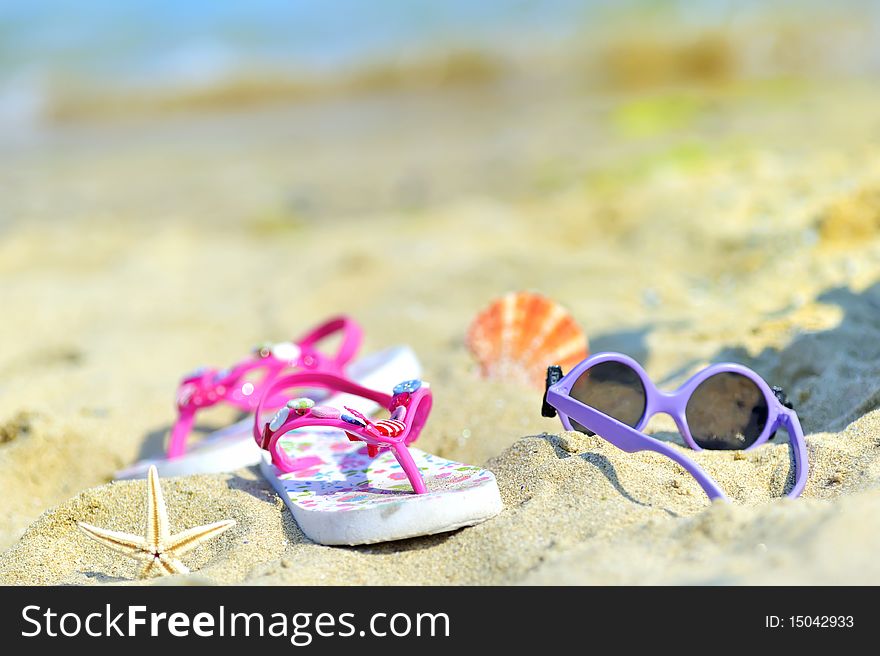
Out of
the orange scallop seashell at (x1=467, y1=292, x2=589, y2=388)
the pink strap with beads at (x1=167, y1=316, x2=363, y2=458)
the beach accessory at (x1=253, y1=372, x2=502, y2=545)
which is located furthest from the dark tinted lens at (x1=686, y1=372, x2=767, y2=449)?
the pink strap with beads at (x1=167, y1=316, x2=363, y2=458)

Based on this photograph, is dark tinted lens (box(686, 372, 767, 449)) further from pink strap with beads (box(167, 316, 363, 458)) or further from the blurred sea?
the blurred sea

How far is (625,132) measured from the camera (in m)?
8.70

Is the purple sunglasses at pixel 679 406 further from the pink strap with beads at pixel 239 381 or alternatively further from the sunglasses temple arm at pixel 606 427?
the pink strap with beads at pixel 239 381

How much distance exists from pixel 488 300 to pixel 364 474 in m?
2.27

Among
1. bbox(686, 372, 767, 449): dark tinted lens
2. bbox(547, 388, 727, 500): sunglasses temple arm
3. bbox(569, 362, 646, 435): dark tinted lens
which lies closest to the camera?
bbox(547, 388, 727, 500): sunglasses temple arm

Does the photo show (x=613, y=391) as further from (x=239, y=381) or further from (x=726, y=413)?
(x=239, y=381)

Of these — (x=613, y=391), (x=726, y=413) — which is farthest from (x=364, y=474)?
(x=726, y=413)

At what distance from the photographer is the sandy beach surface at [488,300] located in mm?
1935

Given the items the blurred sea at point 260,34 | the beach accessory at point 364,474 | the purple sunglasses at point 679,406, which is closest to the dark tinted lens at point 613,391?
the purple sunglasses at point 679,406

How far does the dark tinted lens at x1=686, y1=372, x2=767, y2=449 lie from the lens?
2.36 meters

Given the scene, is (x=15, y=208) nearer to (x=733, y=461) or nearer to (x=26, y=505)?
(x=26, y=505)

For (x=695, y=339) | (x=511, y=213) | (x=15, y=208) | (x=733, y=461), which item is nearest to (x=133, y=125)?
(x=15, y=208)

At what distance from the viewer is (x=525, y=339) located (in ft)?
10.8
